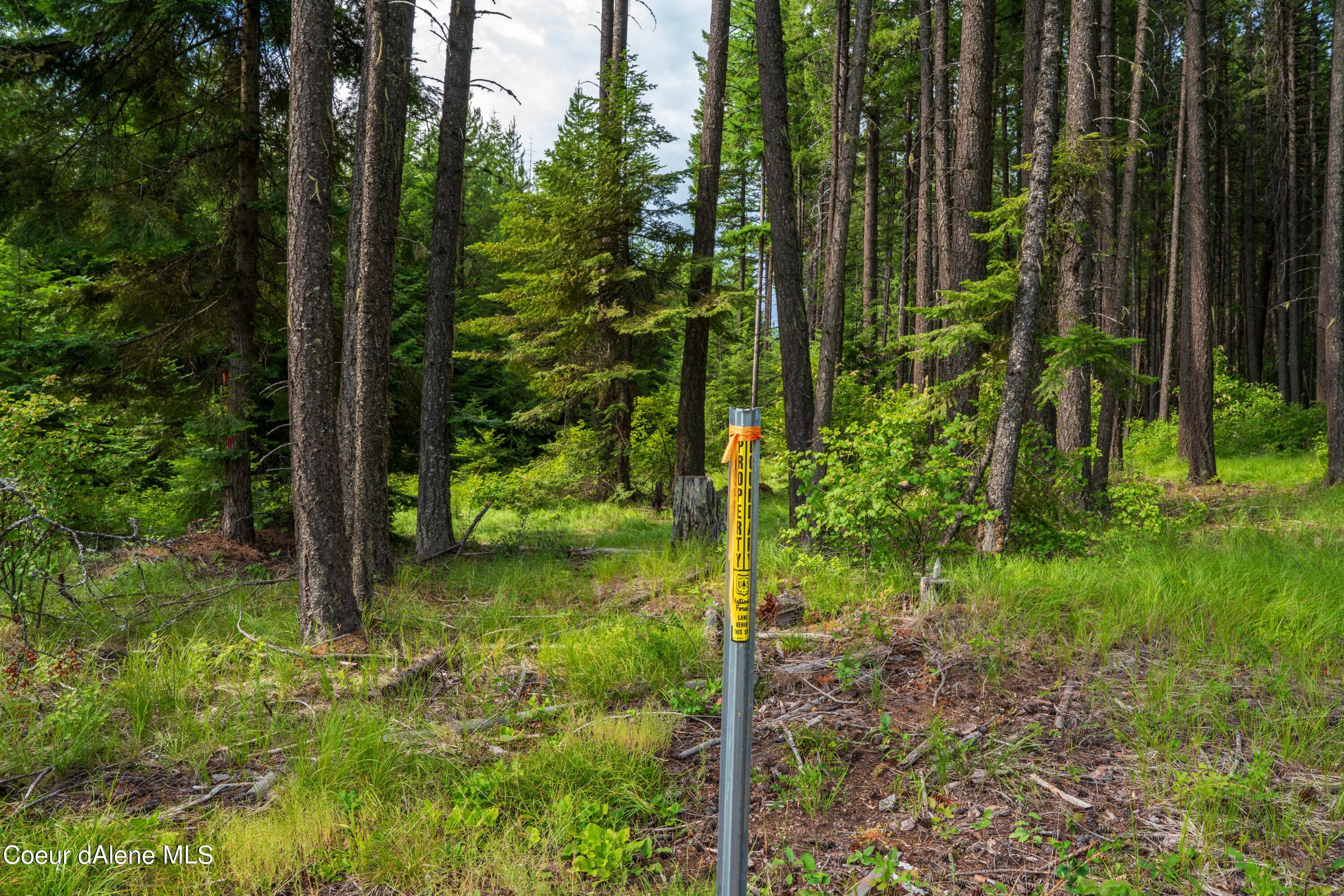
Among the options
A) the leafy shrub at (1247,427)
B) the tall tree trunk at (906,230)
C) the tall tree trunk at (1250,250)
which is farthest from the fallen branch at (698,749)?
the tall tree trunk at (1250,250)

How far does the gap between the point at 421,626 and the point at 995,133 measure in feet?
77.3

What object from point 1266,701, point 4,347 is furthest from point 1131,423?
point 4,347

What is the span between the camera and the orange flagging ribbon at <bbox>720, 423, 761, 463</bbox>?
225cm

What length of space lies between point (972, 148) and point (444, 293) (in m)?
6.60

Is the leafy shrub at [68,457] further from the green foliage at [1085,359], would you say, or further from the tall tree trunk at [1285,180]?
the tall tree trunk at [1285,180]

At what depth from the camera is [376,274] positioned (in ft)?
23.2

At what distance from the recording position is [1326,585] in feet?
16.5

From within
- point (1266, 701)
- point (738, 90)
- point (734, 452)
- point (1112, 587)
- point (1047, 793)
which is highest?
point (738, 90)

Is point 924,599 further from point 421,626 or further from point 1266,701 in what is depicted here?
point 421,626

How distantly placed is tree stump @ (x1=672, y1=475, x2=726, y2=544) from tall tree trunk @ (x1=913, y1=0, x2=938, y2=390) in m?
5.21

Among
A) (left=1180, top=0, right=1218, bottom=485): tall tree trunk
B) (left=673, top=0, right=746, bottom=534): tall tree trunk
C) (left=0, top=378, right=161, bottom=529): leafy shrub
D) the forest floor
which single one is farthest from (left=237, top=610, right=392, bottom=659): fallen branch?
(left=1180, top=0, right=1218, bottom=485): tall tree trunk

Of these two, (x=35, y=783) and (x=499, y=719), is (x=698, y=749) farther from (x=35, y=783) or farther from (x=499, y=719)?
(x=35, y=783)

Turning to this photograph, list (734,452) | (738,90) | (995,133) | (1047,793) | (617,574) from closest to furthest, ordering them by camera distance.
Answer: (734,452)
(1047,793)
(617,574)
(738,90)
(995,133)

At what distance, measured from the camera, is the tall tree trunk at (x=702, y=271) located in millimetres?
11719
